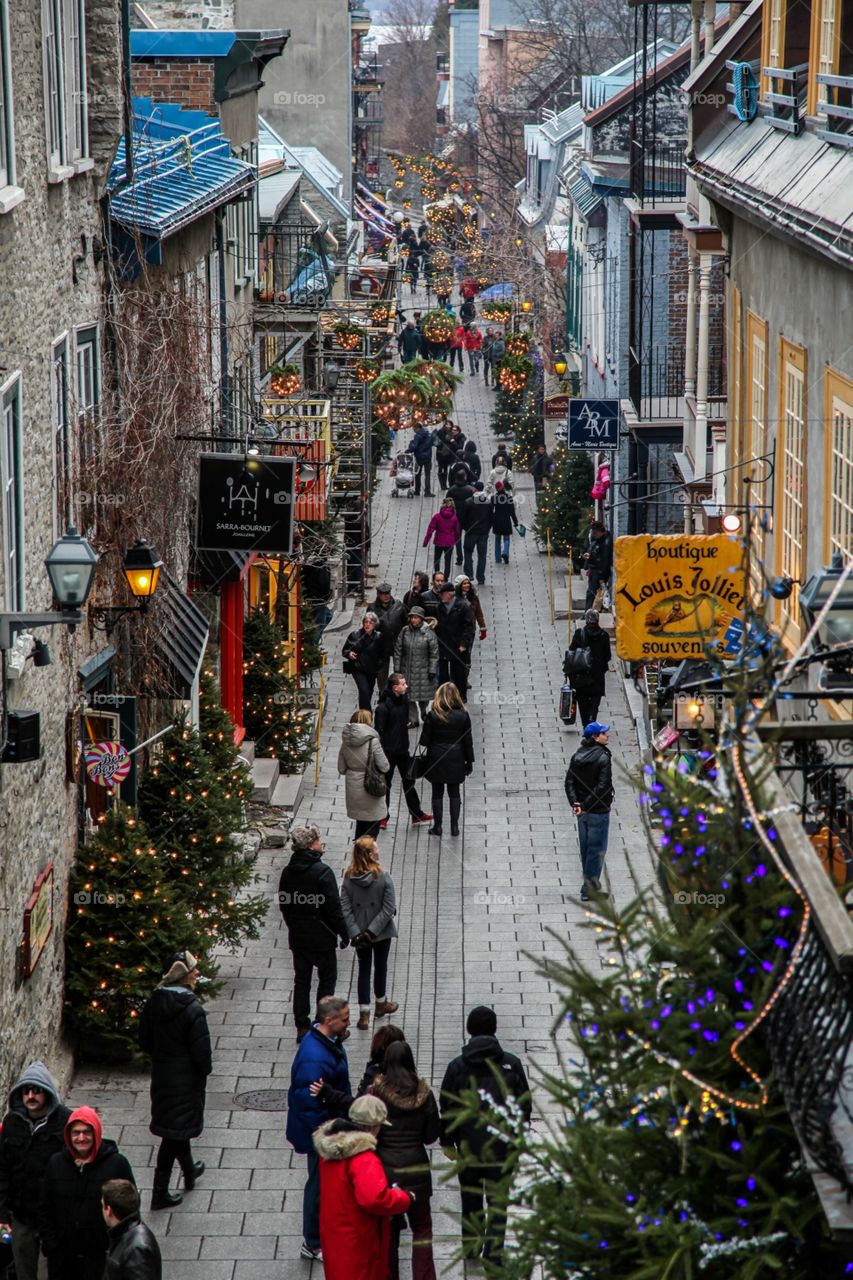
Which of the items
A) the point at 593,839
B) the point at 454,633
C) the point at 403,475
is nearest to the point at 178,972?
the point at 593,839

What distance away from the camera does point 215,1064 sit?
13086 mm

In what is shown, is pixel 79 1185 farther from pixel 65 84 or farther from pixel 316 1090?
pixel 65 84

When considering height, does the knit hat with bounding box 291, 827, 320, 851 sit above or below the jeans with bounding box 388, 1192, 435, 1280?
above

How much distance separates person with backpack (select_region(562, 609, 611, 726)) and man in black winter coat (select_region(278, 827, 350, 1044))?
28.3 ft

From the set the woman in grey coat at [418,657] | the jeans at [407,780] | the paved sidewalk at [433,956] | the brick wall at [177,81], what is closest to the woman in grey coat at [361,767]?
the paved sidewalk at [433,956]

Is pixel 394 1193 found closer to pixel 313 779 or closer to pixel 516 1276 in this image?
pixel 516 1276

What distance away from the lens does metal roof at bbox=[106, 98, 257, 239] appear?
53.5ft

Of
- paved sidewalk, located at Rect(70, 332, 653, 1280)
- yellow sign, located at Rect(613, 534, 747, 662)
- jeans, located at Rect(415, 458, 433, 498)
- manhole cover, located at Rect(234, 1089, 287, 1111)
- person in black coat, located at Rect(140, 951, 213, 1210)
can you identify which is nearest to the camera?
person in black coat, located at Rect(140, 951, 213, 1210)

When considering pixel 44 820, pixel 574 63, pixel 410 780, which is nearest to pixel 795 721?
pixel 44 820

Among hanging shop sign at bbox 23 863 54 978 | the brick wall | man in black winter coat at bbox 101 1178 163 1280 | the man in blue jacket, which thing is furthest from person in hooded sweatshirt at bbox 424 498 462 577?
man in black winter coat at bbox 101 1178 163 1280

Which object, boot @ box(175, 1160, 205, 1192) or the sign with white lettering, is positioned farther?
the sign with white lettering

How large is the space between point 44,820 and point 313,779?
896cm

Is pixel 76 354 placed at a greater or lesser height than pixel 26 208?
lesser

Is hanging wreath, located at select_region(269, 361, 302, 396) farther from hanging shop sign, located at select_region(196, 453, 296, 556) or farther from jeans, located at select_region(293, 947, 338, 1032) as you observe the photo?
jeans, located at select_region(293, 947, 338, 1032)
